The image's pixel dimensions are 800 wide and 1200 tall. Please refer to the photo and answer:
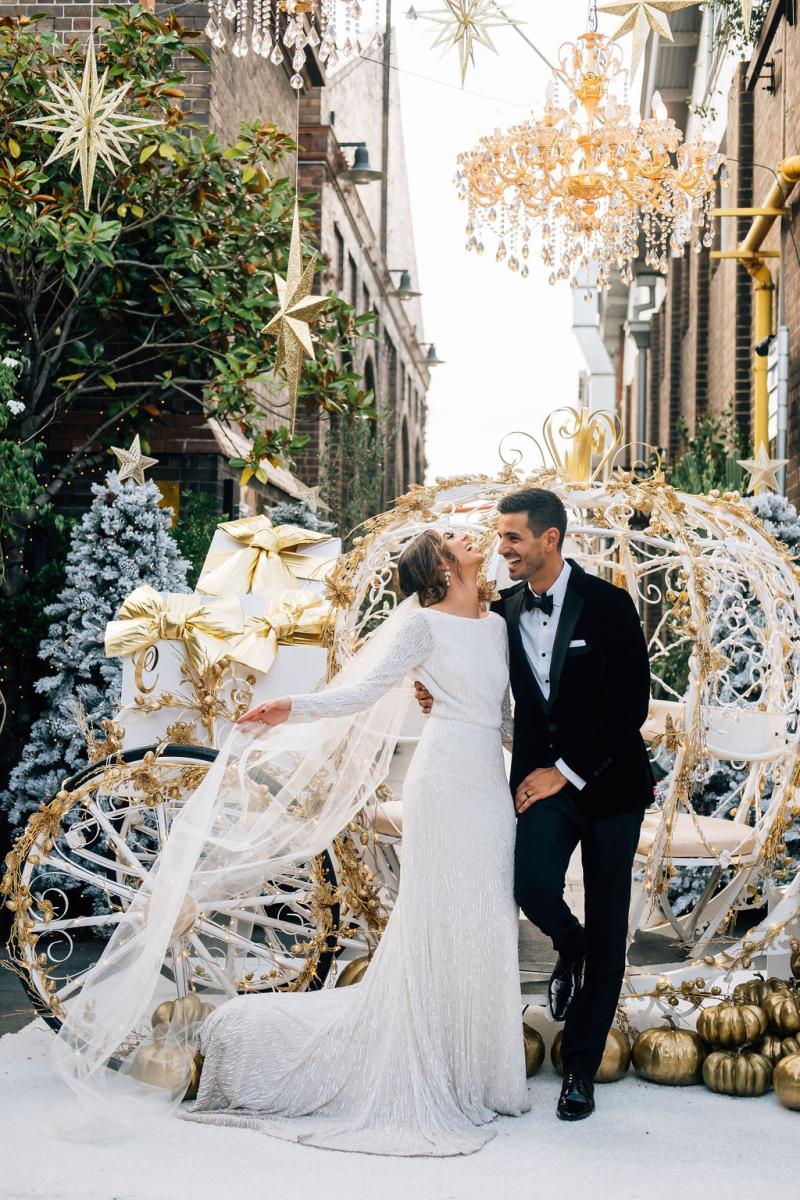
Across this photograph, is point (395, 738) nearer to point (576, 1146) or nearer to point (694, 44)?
point (576, 1146)

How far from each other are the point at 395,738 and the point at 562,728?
592mm

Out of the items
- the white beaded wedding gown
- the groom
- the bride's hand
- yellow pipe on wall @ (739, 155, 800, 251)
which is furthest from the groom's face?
yellow pipe on wall @ (739, 155, 800, 251)

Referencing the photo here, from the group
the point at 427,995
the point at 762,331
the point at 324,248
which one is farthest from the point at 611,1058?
the point at 324,248

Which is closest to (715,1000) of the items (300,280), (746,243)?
(300,280)

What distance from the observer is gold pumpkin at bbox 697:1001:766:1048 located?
14.5 feet

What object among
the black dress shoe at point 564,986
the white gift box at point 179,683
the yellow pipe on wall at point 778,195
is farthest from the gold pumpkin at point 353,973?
the yellow pipe on wall at point 778,195

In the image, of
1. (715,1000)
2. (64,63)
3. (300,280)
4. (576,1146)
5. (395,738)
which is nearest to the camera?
(576,1146)

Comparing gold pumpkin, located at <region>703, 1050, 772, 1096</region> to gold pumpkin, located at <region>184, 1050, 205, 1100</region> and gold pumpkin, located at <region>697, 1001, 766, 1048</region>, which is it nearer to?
gold pumpkin, located at <region>697, 1001, 766, 1048</region>

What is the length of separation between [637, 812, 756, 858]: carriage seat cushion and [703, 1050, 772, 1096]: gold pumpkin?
2.48ft

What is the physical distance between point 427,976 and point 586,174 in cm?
759

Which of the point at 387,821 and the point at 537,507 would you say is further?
the point at 387,821

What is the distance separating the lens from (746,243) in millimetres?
11266

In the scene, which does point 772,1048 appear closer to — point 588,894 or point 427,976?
point 588,894

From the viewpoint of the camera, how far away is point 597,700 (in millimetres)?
4211
